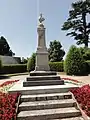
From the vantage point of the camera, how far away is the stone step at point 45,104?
6.47 meters

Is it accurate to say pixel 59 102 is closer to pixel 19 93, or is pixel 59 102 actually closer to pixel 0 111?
pixel 19 93

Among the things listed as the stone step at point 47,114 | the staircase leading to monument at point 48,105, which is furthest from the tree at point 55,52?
the stone step at point 47,114

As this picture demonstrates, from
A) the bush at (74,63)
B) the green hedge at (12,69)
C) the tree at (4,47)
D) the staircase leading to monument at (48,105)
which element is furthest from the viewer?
the tree at (4,47)

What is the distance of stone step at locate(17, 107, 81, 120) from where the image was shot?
597 centimetres

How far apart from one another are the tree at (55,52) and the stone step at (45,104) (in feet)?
107

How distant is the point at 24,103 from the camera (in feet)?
22.2

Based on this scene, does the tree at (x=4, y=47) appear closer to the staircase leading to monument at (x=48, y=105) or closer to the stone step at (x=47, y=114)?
the staircase leading to monument at (x=48, y=105)

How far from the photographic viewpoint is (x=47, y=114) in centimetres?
609

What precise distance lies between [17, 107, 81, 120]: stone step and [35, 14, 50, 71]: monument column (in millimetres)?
5446

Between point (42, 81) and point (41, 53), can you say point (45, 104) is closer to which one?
point (42, 81)

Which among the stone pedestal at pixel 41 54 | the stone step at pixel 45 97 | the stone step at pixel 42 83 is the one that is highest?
the stone pedestal at pixel 41 54

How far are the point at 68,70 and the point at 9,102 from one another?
15754 millimetres

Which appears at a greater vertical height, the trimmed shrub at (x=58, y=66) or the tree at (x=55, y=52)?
the tree at (x=55, y=52)

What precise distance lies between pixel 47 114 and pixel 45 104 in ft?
1.86
